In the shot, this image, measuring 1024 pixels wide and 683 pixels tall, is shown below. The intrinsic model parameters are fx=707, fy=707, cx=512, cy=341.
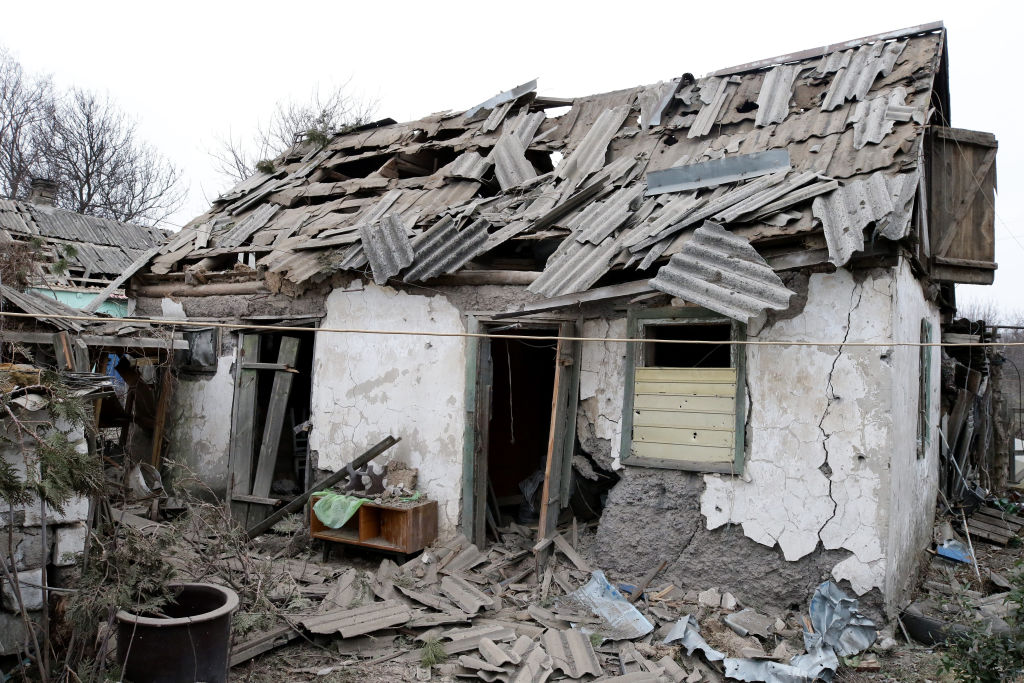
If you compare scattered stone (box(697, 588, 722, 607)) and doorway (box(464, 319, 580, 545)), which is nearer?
scattered stone (box(697, 588, 722, 607))

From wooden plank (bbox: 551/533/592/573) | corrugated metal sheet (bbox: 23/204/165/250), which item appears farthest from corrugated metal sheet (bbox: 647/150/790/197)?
corrugated metal sheet (bbox: 23/204/165/250)

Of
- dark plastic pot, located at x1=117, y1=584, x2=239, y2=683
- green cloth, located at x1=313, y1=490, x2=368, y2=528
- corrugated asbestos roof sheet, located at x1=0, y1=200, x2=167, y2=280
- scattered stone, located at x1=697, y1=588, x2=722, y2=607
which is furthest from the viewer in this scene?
corrugated asbestos roof sheet, located at x1=0, y1=200, x2=167, y2=280

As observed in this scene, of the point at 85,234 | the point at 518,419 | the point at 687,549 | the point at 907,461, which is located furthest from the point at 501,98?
the point at 85,234

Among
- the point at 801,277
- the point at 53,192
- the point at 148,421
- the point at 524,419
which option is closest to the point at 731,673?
the point at 801,277

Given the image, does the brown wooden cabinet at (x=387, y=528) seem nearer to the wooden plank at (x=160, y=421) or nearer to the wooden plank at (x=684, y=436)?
the wooden plank at (x=684, y=436)

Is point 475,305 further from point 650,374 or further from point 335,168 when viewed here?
point 335,168

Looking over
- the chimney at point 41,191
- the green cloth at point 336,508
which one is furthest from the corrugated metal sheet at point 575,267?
the chimney at point 41,191

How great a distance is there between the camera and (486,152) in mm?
Answer: 9094

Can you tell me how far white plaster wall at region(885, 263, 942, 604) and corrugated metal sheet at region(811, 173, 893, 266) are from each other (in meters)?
0.61

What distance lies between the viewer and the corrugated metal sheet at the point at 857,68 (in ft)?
23.7

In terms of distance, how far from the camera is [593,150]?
8297 millimetres

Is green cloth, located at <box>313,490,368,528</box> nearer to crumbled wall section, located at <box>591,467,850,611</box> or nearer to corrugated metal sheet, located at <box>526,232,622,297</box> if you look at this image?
crumbled wall section, located at <box>591,467,850,611</box>

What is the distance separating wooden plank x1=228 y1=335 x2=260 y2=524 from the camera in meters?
8.27

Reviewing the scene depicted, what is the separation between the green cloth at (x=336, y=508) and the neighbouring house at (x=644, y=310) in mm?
743
